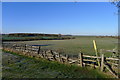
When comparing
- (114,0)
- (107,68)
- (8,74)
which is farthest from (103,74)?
(114,0)

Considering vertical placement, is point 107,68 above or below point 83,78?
above

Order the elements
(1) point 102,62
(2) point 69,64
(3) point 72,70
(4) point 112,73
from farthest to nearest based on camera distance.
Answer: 1. (2) point 69,64
2. (3) point 72,70
3. (1) point 102,62
4. (4) point 112,73

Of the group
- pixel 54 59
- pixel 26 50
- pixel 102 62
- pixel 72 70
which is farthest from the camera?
pixel 26 50

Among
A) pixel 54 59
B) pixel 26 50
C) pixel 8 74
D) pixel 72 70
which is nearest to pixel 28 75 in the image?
pixel 8 74

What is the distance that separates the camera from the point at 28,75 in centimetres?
1051

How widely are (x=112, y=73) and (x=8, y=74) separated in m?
8.06

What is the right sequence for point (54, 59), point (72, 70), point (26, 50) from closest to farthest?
point (72, 70) < point (54, 59) < point (26, 50)

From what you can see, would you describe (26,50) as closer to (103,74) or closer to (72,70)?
(72,70)

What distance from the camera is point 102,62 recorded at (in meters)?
10.3

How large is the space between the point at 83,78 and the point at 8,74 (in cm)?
601

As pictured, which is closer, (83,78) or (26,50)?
(83,78)

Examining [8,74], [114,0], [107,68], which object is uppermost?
[114,0]

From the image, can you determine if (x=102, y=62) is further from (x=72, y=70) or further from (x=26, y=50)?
(x=26, y=50)

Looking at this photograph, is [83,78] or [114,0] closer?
[83,78]
